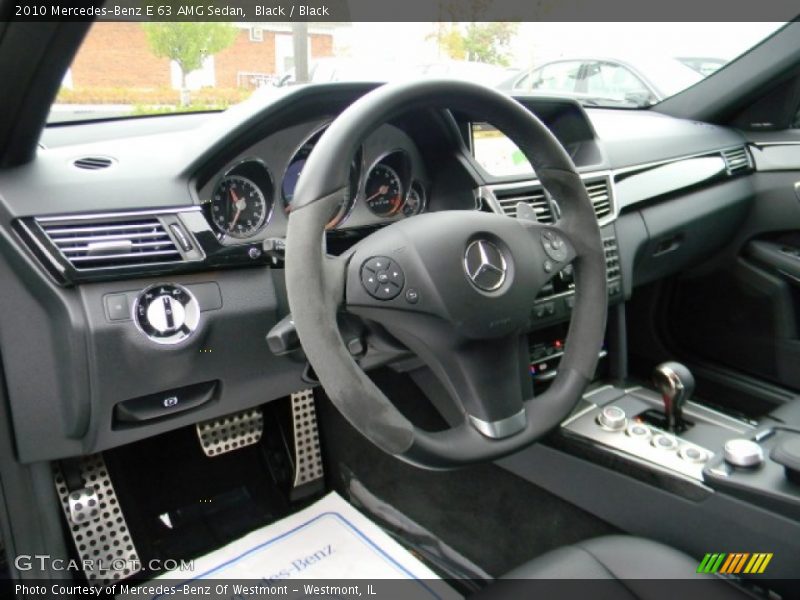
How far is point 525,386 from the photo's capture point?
4.10 feet

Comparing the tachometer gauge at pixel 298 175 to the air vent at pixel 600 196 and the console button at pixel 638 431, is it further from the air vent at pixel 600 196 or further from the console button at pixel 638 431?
the console button at pixel 638 431

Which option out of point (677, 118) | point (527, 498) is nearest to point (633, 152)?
point (677, 118)

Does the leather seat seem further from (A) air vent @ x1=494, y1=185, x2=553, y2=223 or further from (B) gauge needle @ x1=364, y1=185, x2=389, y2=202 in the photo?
(B) gauge needle @ x1=364, y1=185, x2=389, y2=202

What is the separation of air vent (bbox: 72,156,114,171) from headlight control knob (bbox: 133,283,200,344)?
0.24 metres

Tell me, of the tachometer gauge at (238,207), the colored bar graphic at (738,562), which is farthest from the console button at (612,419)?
the tachometer gauge at (238,207)

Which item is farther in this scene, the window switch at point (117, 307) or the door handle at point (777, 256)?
the door handle at point (777, 256)

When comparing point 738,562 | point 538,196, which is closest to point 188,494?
point 538,196

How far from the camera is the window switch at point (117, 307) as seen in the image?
1.16 metres

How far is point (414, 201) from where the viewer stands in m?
1.61

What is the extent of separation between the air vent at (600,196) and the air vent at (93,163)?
3.88 feet

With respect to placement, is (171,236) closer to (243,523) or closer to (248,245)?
(248,245)

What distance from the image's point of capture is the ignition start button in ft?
3.29

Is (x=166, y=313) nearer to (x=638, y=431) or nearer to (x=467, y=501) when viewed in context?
(x=467, y=501)

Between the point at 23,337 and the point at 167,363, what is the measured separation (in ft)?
0.77
